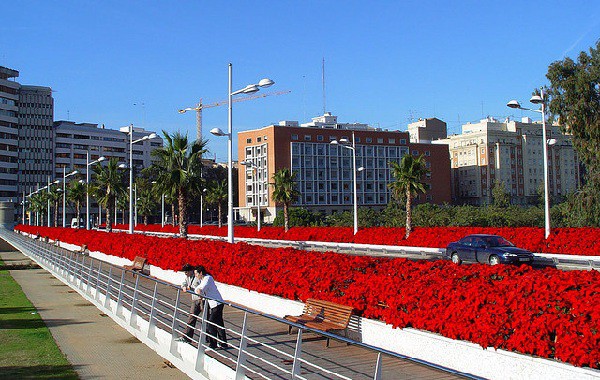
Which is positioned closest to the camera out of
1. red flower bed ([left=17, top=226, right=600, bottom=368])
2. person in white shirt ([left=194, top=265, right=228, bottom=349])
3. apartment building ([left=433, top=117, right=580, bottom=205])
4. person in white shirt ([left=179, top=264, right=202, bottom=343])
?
red flower bed ([left=17, top=226, right=600, bottom=368])

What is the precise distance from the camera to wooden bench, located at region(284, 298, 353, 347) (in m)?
11.7

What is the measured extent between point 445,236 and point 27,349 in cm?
2859

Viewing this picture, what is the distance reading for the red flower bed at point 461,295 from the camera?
830 centimetres

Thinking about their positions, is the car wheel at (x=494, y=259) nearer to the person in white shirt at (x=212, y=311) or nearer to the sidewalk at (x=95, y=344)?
the sidewalk at (x=95, y=344)

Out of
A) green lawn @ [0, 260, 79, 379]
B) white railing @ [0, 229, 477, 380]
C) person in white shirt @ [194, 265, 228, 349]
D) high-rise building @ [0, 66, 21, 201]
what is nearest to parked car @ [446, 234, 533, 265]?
white railing @ [0, 229, 477, 380]

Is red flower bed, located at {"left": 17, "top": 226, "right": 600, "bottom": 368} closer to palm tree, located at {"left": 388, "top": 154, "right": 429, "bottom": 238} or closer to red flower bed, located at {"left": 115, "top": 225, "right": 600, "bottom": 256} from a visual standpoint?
red flower bed, located at {"left": 115, "top": 225, "right": 600, "bottom": 256}

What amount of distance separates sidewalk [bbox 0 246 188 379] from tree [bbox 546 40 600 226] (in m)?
40.1

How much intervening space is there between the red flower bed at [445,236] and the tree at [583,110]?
14.9m

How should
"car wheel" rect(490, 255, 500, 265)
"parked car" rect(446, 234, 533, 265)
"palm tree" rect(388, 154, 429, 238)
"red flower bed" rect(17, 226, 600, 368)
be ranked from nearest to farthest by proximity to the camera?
"red flower bed" rect(17, 226, 600, 368) → "parked car" rect(446, 234, 533, 265) → "car wheel" rect(490, 255, 500, 265) → "palm tree" rect(388, 154, 429, 238)

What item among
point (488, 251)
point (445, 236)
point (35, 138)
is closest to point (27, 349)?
point (488, 251)

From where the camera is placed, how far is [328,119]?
416 ft

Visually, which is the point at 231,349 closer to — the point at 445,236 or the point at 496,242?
the point at 496,242

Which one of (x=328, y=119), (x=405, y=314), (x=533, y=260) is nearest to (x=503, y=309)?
(x=405, y=314)

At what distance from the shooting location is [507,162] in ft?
417
